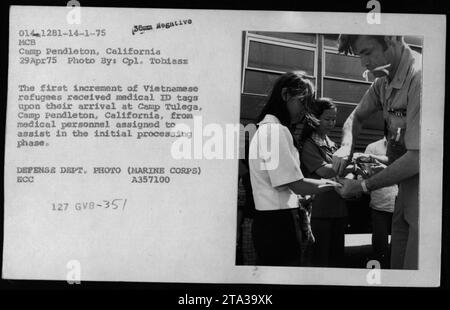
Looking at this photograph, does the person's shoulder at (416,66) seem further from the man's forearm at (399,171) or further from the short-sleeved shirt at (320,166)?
the short-sleeved shirt at (320,166)

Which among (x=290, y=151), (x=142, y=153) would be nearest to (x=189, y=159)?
(x=142, y=153)

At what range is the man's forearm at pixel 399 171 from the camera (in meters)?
2.43

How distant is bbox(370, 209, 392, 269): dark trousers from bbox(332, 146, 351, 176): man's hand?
235mm


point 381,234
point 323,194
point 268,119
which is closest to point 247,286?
point 323,194

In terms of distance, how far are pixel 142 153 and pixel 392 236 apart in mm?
1171

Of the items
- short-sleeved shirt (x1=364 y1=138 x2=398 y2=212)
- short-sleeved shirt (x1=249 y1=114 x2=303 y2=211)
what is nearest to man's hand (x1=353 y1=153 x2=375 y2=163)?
short-sleeved shirt (x1=364 y1=138 x2=398 y2=212)

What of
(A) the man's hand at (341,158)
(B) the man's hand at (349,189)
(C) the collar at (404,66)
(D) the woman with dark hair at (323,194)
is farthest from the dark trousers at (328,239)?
(C) the collar at (404,66)

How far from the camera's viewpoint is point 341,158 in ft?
8.09

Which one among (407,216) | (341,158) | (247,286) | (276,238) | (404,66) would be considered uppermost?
(404,66)

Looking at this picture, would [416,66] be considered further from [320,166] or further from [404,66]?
[320,166]

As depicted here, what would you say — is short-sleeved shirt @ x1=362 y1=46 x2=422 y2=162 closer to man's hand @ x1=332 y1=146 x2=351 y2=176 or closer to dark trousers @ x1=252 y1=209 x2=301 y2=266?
man's hand @ x1=332 y1=146 x2=351 y2=176

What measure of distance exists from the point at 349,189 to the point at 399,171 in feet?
0.76
